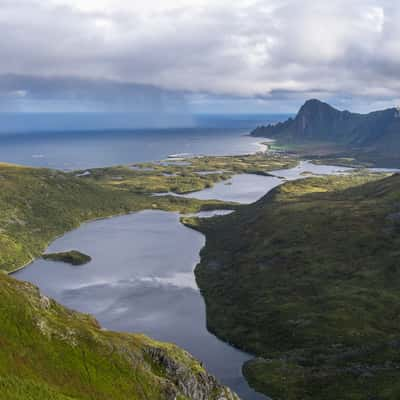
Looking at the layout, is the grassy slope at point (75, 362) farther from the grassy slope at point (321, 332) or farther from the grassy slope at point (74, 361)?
the grassy slope at point (321, 332)

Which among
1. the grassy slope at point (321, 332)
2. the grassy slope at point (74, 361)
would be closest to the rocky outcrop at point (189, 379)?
the grassy slope at point (74, 361)

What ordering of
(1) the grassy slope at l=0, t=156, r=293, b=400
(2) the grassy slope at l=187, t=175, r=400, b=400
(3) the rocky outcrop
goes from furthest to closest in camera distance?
(2) the grassy slope at l=187, t=175, r=400, b=400
(3) the rocky outcrop
(1) the grassy slope at l=0, t=156, r=293, b=400

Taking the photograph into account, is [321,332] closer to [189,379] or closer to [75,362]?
[189,379]

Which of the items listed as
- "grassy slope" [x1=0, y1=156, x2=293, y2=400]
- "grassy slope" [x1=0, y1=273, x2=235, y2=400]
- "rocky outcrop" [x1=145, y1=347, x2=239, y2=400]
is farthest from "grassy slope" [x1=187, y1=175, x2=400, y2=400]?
"grassy slope" [x1=0, y1=273, x2=235, y2=400]

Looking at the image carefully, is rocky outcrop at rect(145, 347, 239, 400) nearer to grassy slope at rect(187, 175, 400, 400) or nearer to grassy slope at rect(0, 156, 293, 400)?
grassy slope at rect(0, 156, 293, 400)

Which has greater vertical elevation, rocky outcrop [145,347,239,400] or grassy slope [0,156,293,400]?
grassy slope [0,156,293,400]

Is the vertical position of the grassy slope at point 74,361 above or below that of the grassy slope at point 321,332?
above

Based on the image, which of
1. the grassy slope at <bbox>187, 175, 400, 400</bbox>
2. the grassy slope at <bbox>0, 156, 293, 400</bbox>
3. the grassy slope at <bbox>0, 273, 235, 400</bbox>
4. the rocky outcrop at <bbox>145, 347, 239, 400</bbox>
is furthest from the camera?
the grassy slope at <bbox>187, 175, 400, 400</bbox>

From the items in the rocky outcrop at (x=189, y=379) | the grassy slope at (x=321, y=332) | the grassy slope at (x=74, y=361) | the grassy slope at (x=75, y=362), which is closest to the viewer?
the grassy slope at (x=74, y=361)

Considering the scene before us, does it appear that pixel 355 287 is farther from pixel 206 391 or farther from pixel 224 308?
pixel 206 391
